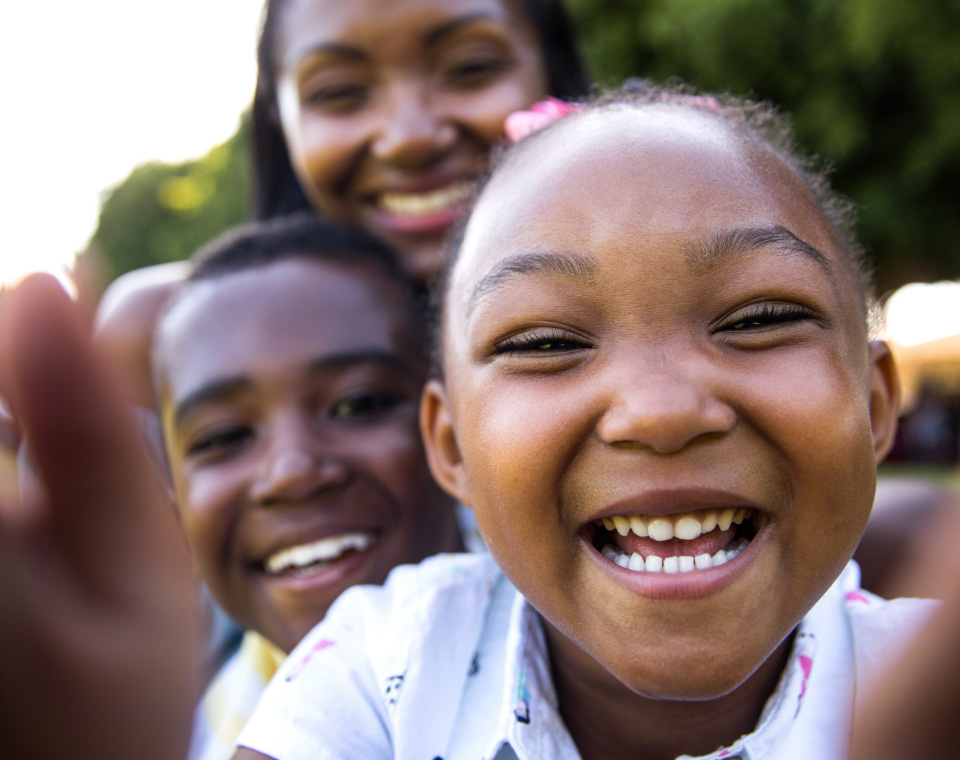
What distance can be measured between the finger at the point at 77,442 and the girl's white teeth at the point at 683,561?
71 centimetres

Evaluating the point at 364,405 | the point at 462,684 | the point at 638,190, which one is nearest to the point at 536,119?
the point at 638,190

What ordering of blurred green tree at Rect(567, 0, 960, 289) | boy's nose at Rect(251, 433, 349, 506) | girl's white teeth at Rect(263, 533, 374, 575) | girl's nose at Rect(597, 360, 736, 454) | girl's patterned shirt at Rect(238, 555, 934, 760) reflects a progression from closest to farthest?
girl's nose at Rect(597, 360, 736, 454), girl's patterned shirt at Rect(238, 555, 934, 760), boy's nose at Rect(251, 433, 349, 506), girl's white teeth at Rect(263, 533, 374, 575), blurred green tree at Rect(567, 0, 960, 289)

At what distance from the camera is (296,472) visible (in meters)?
1.81

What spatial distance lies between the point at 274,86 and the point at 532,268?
1918mm

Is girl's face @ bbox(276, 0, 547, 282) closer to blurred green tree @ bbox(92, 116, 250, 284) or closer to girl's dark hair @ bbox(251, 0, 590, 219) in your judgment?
girl's dark hair @ bbox(251, 0, 590, 219)

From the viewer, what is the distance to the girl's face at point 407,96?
2.33 m

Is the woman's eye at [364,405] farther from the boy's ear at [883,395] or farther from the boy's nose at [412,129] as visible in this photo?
the boy's ear at [883,395]

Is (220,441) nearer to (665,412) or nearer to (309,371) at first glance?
(309,371)

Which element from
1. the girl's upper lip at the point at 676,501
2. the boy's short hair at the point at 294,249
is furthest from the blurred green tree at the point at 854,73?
the girl's upper lip at the point at 676,501

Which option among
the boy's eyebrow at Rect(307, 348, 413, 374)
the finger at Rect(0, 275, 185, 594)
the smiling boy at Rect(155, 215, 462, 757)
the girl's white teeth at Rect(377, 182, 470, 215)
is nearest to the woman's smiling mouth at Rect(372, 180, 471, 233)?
the girl's white teeth at Rect(377, 182, 470, 215)

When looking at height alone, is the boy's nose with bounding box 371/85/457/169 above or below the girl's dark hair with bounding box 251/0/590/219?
below

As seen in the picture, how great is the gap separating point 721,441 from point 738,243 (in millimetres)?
312

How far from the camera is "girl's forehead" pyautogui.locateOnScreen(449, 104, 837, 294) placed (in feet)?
4.19

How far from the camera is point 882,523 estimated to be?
6.88 feet
